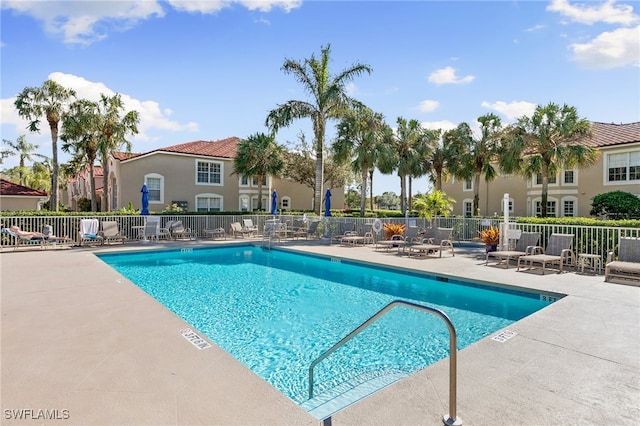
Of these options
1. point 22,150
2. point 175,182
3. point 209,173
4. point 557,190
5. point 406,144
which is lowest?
point 557,190

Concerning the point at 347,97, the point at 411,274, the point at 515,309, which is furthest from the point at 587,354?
the point at 347,97

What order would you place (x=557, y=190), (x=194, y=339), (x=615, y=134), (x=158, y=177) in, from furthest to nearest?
1. (x=158, y=177)
2. (x=557, y=190)
3. (x=615, y=134)
4. (x=194, y=339)

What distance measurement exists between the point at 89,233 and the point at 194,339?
45.7 feet

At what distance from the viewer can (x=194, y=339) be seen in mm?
4707

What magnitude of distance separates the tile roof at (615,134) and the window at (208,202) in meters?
28.1

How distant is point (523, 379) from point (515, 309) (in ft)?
14.7

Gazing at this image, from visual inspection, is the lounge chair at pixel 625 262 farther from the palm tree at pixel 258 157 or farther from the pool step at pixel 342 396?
the palm tree at pixel 258 157

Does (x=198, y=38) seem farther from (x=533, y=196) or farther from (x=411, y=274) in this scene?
(x=533, y=196)

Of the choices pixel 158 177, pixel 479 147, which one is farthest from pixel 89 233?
pixel 479 147

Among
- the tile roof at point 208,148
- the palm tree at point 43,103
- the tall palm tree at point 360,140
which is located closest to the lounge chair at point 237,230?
the tall palm tree at point 360,140

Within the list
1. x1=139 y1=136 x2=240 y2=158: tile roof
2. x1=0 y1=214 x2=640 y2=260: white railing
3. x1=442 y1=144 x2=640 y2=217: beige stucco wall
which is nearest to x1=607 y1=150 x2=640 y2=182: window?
x1=442 y1=144 x2=640 y2=217: beige stucco wall

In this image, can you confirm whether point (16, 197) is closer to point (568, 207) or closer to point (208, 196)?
point (208, 196)

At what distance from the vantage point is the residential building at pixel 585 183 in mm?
24078

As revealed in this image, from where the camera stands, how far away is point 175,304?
813 cm
